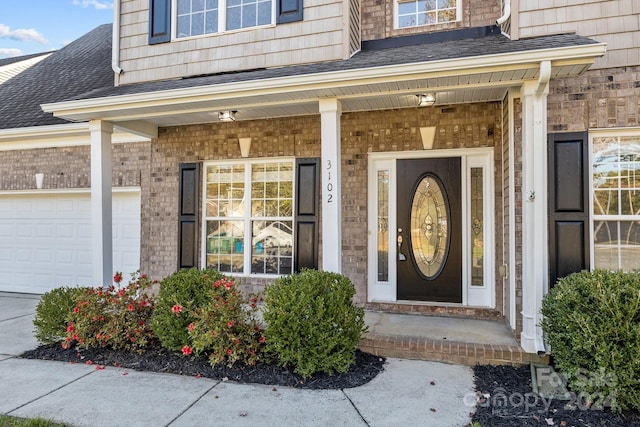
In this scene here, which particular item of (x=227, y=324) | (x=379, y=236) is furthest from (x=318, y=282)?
(x=379, y=236)

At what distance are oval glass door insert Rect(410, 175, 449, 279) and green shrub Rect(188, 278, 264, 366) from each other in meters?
2.40

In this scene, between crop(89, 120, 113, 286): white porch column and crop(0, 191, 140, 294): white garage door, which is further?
crop(0, 191, 140, 294): white garage door

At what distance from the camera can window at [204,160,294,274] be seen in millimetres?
5996

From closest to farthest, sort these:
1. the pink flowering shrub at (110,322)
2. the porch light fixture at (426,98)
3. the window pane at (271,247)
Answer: the pink flowering shrub at (110,322) < the porch light fixture at (426,98) < the window pane at (271,247)

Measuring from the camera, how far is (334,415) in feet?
9.77

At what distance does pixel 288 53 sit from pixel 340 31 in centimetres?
73

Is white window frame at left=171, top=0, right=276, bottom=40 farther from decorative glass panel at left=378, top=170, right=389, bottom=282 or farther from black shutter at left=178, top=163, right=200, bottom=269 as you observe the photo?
decorative glass panel at left=378, top=170, right=389, bottom=282

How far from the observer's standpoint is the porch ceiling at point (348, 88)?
3756mm

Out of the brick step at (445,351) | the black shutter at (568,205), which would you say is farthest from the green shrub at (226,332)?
the black shutter at (568,205)

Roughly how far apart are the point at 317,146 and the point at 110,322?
3.36m

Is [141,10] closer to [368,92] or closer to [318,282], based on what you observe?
[368,92]

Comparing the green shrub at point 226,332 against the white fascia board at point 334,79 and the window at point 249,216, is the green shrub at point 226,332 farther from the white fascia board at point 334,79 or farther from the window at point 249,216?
the white fascia board at point 334,79

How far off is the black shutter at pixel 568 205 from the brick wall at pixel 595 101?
15 centimetres

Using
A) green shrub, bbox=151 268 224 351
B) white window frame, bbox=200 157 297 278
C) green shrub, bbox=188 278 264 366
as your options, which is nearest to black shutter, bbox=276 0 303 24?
white window frame, bbox=200 157 297 278
